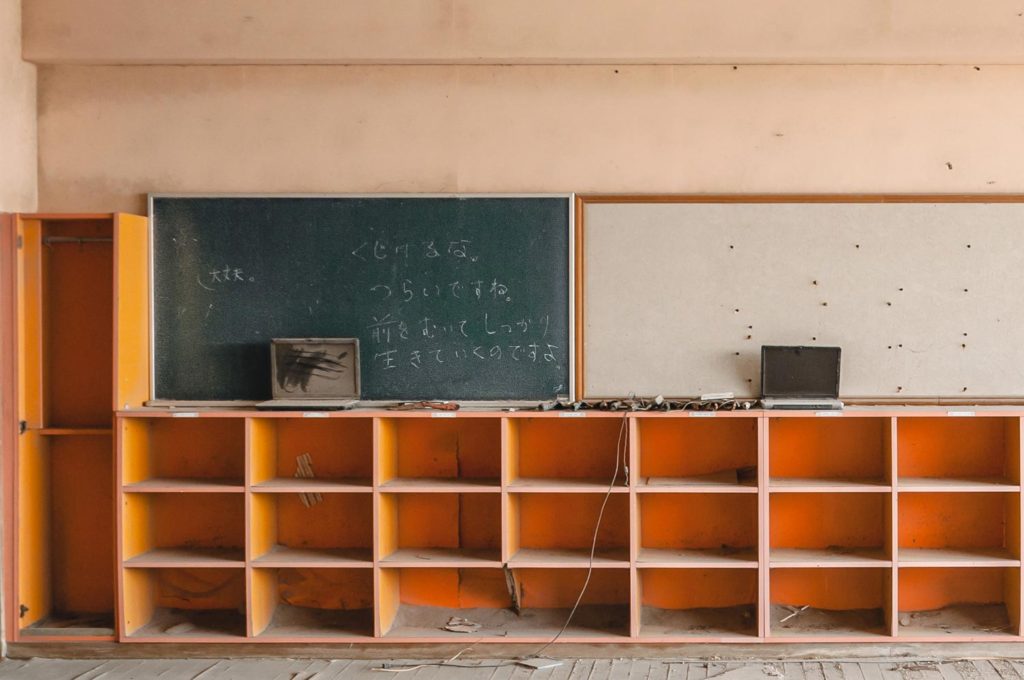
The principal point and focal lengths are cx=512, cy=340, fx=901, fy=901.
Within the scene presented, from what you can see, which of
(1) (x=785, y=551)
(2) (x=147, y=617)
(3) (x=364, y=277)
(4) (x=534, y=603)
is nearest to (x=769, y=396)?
(1) (x=785, y=551)


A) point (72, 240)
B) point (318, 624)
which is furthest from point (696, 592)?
point (72, 240)

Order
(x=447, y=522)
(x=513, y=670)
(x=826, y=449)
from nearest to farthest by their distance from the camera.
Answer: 1. (x=513, y=670)
2. (x=826, y=449)
3. (x=447, y=522)

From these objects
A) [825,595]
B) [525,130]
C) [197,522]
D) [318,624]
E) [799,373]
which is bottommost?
[318,624]

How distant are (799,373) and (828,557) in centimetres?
81

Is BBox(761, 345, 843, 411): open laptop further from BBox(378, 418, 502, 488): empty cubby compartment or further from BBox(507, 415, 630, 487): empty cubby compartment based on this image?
BBox(378, 418, 502, 488): empty cubby compartment

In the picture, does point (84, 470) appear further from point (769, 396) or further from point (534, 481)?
point (769, 396)

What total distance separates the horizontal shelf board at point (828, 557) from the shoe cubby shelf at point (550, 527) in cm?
2

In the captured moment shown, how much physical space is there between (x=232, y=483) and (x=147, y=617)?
79cm

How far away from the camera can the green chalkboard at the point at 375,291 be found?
4168mm

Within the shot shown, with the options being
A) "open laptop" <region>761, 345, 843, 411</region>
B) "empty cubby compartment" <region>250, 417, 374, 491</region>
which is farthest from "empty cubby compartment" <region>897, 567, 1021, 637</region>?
"empty cubby compartment" <region>250, 417, 374, 491</region>

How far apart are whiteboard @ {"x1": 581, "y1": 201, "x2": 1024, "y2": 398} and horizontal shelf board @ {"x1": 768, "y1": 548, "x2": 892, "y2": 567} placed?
70 centimetres

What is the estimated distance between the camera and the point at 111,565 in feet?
13.9

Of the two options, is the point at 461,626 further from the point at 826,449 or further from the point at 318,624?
the point at 826,449

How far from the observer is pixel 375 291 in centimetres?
419
